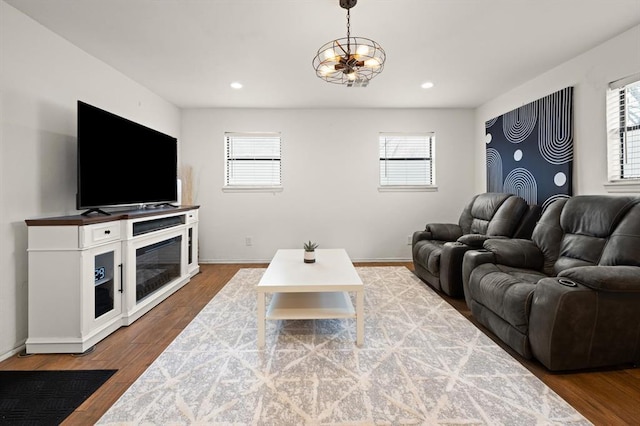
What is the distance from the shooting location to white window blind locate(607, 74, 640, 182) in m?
2.51

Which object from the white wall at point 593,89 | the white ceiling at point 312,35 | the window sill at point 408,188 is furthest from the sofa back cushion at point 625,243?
the window sill at point 408,188

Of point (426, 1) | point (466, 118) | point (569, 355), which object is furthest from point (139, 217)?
point (466, 118)

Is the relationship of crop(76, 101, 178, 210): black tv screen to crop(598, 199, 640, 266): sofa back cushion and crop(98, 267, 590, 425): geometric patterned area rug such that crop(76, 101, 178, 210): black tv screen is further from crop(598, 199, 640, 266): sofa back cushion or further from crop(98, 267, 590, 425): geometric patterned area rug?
crop(598, 199, 640, 266): sofa back cushion

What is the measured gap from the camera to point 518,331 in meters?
1.96

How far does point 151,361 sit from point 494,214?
3718 millimetres

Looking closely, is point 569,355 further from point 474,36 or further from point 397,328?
point 474,36

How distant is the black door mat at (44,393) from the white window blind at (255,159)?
→ 129 inches

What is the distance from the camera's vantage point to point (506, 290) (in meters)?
2.07

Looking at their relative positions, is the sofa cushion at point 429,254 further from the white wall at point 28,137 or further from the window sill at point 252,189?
the white wall at point 28,137

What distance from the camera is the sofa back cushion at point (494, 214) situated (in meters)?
3.21

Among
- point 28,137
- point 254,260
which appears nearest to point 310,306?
point 28,137

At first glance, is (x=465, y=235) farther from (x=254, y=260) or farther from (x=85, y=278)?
(x=85, y=278)

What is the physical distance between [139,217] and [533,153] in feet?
14.4

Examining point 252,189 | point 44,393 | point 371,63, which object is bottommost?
point 44,393
